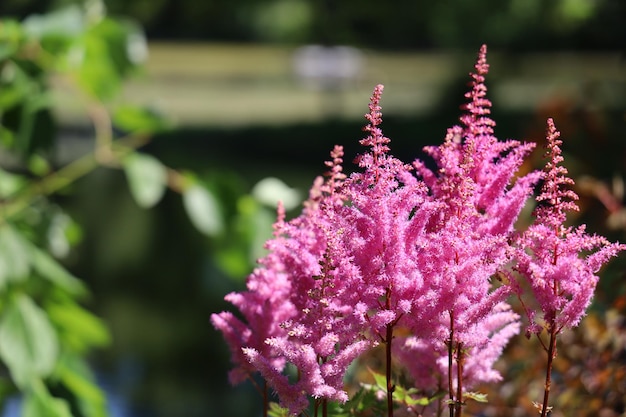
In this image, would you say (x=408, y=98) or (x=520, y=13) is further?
(x=408, y=98)

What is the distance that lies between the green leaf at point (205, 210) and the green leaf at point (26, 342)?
448 mm

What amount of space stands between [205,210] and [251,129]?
22.1 metres

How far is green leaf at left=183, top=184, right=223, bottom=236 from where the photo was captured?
229cm

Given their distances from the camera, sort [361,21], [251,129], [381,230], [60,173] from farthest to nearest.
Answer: [361,21]
[251,129]
[60,173]
[381,230]

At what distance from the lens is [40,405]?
1.83 metres

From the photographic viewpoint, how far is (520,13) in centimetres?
1925

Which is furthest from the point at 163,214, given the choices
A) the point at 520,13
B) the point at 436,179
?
the point at 436,179

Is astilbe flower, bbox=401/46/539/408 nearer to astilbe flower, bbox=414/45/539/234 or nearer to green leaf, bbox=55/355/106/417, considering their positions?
astilbe flower, bbox=414/45/539/234

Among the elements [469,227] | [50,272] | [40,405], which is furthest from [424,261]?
[50,272]

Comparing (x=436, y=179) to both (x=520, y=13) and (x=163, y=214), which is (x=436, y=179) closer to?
(x=163, y=214)

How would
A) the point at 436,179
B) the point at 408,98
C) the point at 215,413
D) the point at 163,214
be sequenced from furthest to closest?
the point at 408,98
the point at 163,214
the point at 215,413
the point at 436,179

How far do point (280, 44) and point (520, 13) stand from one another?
24.6 metres

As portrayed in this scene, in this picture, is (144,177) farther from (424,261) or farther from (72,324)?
(424,261)

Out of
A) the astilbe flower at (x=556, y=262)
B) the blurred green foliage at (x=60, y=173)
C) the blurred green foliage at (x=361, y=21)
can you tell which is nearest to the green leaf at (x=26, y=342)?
the blurred green foliage at (x=60, y=173)
